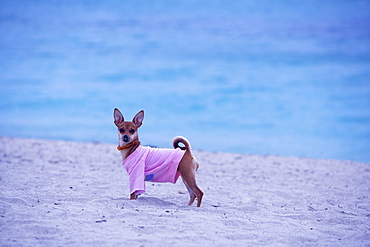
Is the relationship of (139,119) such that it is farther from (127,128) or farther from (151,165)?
(151,165)

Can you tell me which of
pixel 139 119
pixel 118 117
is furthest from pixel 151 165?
pixel 118 117

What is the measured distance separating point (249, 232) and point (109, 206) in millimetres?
1850

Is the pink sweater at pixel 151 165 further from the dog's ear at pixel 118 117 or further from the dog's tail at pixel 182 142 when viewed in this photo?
the dog's ear at pixel 118 117

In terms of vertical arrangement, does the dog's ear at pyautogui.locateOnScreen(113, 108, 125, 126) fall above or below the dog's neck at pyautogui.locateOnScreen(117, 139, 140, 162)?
above

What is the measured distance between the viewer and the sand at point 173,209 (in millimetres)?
4305

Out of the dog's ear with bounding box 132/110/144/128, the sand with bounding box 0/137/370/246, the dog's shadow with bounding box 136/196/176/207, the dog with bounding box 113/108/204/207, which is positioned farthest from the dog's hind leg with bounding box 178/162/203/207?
the dog's ear with bounding box 132/110/144/128

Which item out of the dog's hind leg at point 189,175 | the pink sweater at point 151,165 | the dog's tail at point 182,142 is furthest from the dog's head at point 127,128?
the dog's hind leg at point 189,175

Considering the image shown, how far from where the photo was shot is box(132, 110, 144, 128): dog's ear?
20.1ft

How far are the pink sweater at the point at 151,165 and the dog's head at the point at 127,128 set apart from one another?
0.68 ft

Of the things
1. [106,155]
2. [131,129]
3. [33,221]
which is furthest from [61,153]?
[33,221]

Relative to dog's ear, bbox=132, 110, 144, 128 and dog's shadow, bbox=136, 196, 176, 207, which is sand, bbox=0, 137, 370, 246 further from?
dog's ear, bbox=132, 110, 144, 128

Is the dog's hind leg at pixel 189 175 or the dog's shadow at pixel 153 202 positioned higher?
the dog's hind leg at pixel 189 175

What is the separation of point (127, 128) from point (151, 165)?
631 millimetres

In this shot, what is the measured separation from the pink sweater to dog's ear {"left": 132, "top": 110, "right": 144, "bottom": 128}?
0.39 meters
